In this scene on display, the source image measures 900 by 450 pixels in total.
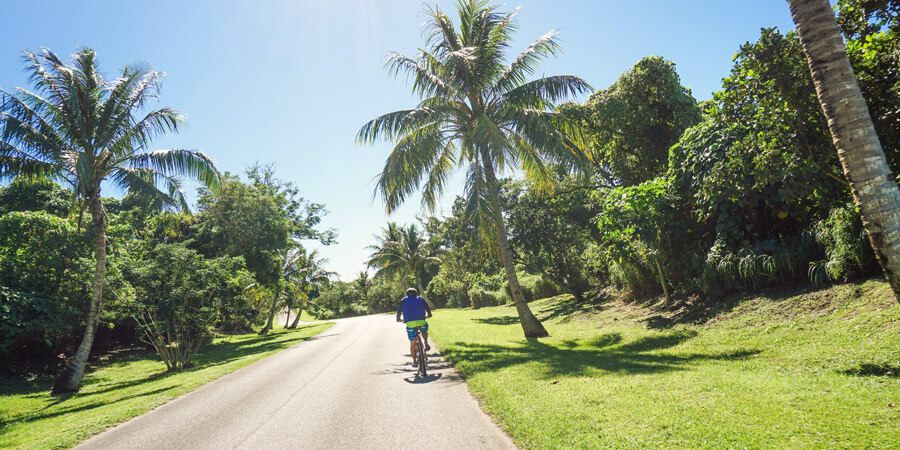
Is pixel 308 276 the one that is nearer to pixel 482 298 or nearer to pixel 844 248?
pixel 482 298

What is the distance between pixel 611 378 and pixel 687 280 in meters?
7.95

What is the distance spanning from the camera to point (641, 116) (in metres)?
13.9

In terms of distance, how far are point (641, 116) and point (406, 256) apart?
2951 centimetres

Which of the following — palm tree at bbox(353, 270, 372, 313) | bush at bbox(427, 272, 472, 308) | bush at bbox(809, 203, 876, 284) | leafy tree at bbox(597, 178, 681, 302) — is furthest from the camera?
palm tree at bbox(353, 270, 372, 313)

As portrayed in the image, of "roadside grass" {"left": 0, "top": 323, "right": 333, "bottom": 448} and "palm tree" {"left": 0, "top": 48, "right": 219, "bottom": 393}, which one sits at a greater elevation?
"palm tree" {"left": 0, "top": 48, "right": 219, "bottom": 393}

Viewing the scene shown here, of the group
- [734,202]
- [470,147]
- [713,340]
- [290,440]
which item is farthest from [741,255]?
[290,440]

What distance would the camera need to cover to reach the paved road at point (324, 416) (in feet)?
14.6

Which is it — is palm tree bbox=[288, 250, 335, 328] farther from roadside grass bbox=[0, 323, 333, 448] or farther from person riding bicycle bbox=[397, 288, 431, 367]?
person riding bicycle bbox=[397, 288, 431, 367]

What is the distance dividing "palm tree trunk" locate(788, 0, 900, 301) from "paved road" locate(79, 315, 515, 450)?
401cm

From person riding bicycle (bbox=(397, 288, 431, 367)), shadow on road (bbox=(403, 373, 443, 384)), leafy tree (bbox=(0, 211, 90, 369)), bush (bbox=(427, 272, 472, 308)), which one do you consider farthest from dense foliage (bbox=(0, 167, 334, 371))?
bush (bbox=(427, 272, 472, 308))

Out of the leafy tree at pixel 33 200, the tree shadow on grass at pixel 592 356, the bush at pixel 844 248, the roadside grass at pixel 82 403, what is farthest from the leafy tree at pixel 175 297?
the bush at pixel 844 248

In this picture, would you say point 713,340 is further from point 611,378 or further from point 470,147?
point 470,147

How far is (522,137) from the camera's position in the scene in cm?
1232

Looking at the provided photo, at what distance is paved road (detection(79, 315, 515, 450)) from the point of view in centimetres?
445
